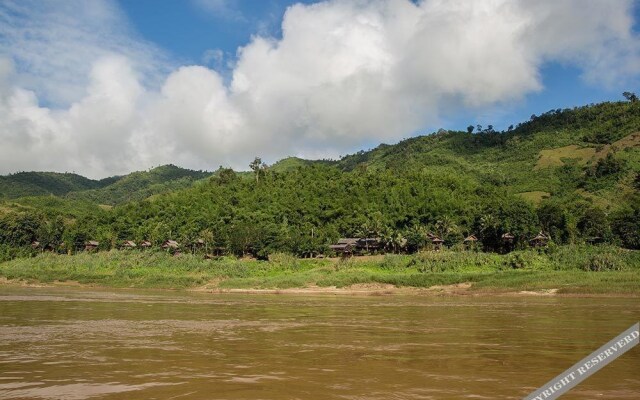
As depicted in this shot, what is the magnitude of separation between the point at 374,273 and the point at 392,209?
35.7 m

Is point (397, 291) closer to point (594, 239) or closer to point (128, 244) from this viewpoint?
point (594, 239)

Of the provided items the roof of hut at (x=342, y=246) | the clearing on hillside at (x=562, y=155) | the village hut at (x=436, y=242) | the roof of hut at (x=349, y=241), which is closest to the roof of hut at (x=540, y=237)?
the village hut at (x=436, y=242)

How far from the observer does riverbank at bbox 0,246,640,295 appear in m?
48.7

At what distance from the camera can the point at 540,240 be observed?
3051 inches

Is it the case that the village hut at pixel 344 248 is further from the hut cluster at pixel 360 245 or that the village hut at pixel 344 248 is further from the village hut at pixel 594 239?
the village hut at pixel 594 239

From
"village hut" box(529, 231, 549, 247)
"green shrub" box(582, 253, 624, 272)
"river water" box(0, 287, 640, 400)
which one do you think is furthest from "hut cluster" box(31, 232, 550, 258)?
"river water" box(0, 287, 640, 400)

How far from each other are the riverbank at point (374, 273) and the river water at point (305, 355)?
20231 millimetres

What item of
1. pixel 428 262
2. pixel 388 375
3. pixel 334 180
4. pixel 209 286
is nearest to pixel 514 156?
pixel 334 180

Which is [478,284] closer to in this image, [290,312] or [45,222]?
[290,312]

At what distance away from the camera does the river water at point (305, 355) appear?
10.7m

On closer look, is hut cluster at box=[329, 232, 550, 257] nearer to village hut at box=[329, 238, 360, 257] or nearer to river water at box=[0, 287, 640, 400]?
→ village hut at box=[329, 238, 360, 257]

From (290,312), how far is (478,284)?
26818mm

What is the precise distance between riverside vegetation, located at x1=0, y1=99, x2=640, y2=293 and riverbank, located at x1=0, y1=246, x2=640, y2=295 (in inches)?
9.9

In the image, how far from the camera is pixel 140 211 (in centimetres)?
11106
